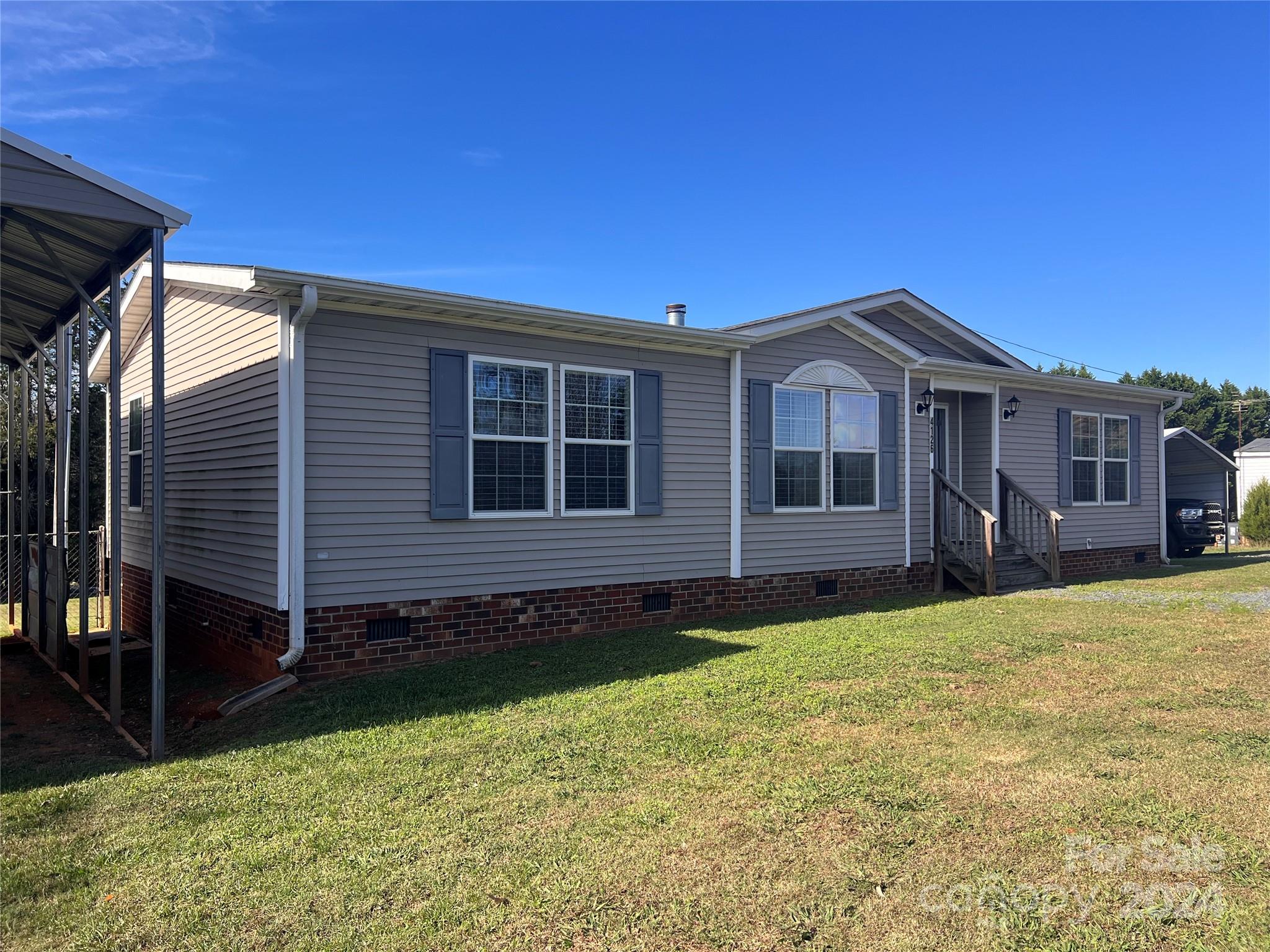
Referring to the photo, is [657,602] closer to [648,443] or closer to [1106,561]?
[648,443]

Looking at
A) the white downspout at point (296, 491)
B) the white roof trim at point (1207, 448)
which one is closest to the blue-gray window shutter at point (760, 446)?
the white downspout at point (296, 491)

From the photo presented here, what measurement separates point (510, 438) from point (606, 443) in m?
1.07

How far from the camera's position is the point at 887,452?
10.4 meters

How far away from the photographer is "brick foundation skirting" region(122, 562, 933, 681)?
661cm

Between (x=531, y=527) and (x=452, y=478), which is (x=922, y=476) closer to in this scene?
(x=531, y=527)

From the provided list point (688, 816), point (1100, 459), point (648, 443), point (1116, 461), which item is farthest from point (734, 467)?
point (1116, 461)

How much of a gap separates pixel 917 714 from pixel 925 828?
1.79 m

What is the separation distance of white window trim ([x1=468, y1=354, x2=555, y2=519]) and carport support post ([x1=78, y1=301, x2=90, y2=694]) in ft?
9.47

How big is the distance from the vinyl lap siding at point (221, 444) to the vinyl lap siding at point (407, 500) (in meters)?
0.38

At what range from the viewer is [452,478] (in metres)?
7.12

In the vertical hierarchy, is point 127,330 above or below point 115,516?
above

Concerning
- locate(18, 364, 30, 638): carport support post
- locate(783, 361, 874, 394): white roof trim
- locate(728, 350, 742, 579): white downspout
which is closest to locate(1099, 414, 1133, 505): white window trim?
locate(783, 361, 874, 394): white roof trim

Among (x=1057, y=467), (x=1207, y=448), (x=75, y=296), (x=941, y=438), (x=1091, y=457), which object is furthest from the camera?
(x=1207, y=448)

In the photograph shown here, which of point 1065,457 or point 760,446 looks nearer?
point 760,446
